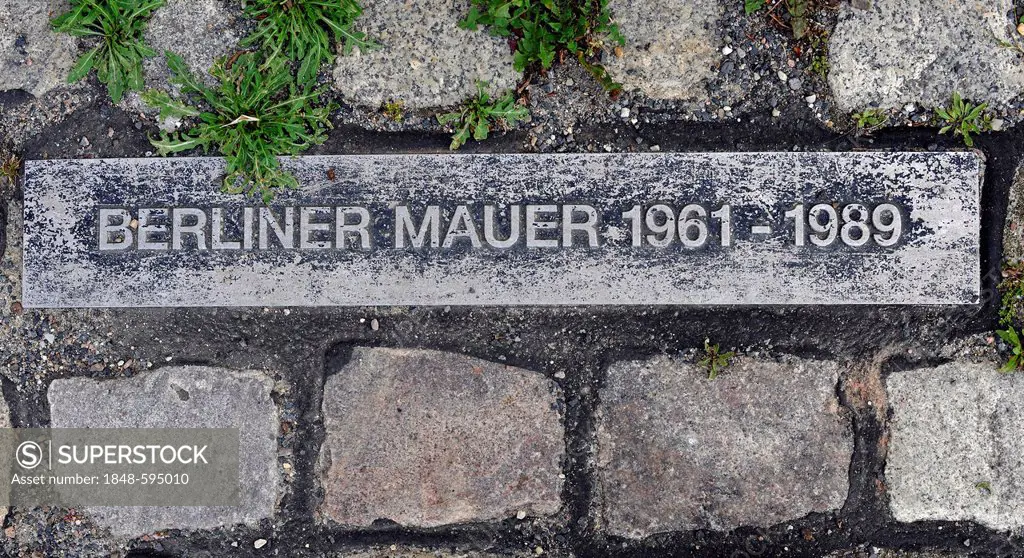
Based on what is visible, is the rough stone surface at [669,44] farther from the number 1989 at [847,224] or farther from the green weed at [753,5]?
the number 1989 at [847,224]

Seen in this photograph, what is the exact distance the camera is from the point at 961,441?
2381 mm

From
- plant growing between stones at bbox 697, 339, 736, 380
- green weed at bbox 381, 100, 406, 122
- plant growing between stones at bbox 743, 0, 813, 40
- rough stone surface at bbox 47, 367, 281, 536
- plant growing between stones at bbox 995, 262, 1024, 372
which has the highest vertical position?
plant growing between stones at bbox 743, 0, 813, 40

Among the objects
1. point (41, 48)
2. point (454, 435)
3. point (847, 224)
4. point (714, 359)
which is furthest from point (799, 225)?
point (41, 48)

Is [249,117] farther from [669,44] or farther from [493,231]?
[669,44]

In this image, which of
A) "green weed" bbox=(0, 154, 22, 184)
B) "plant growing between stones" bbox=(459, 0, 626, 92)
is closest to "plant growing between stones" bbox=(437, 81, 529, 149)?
"plant growing between stones" bbox=(459, 0, 626, 92)

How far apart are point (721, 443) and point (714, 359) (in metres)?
0.33

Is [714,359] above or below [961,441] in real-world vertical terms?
above

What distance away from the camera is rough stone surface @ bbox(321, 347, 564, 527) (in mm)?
2424

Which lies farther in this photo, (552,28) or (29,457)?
(29,457)

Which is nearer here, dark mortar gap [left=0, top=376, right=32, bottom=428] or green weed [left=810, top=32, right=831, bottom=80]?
green weed [left=810, top=32, right=831, bottom=80]

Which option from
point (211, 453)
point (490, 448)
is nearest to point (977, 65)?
point (490, 448)

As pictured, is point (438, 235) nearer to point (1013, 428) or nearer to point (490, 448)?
point (490, 448)

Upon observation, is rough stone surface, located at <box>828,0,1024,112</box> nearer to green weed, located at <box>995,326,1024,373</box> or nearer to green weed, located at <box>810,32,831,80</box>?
green weed, located at <box>810,32,831,80</box>

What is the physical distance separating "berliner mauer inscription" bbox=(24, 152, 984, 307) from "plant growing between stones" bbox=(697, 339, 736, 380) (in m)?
0.19
